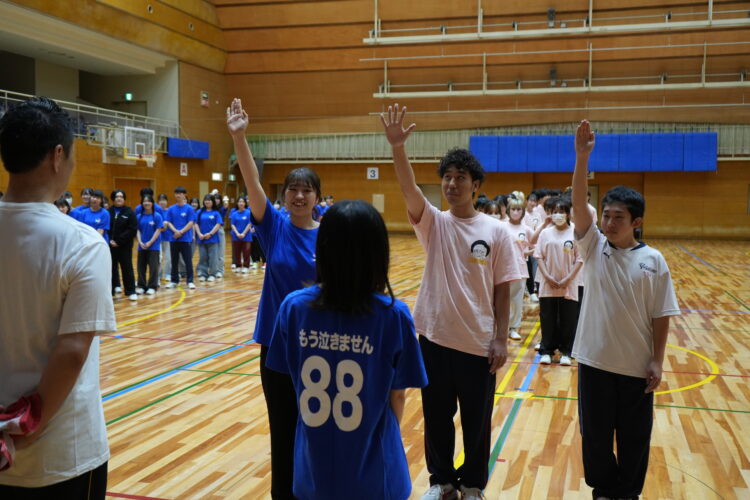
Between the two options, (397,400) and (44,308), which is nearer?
(44,308)

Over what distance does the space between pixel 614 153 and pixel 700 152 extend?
2.81 metres

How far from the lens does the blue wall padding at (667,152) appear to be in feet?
72.2

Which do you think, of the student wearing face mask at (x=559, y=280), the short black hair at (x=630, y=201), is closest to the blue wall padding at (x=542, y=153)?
the student wearing face mask at (x=559, y=280)

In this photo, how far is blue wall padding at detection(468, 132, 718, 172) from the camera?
21953 mm

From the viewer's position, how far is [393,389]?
Answer: 6.33 ft

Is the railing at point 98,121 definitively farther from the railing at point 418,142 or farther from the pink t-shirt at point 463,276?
the pink t-shirt at point 463,276

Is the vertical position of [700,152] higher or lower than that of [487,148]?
lower

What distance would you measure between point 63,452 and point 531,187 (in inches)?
914

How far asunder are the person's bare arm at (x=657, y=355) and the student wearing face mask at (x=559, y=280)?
311 centimetres

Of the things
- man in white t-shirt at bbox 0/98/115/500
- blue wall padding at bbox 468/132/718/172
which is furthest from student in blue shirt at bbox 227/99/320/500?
blue wall padding at bbox 468/132/718/172

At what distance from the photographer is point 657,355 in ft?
9.91

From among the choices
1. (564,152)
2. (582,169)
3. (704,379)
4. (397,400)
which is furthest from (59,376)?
(564,152)

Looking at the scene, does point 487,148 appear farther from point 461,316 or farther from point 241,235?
point 461,316

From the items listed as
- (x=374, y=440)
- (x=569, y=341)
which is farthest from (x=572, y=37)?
(x=374, y=440)
